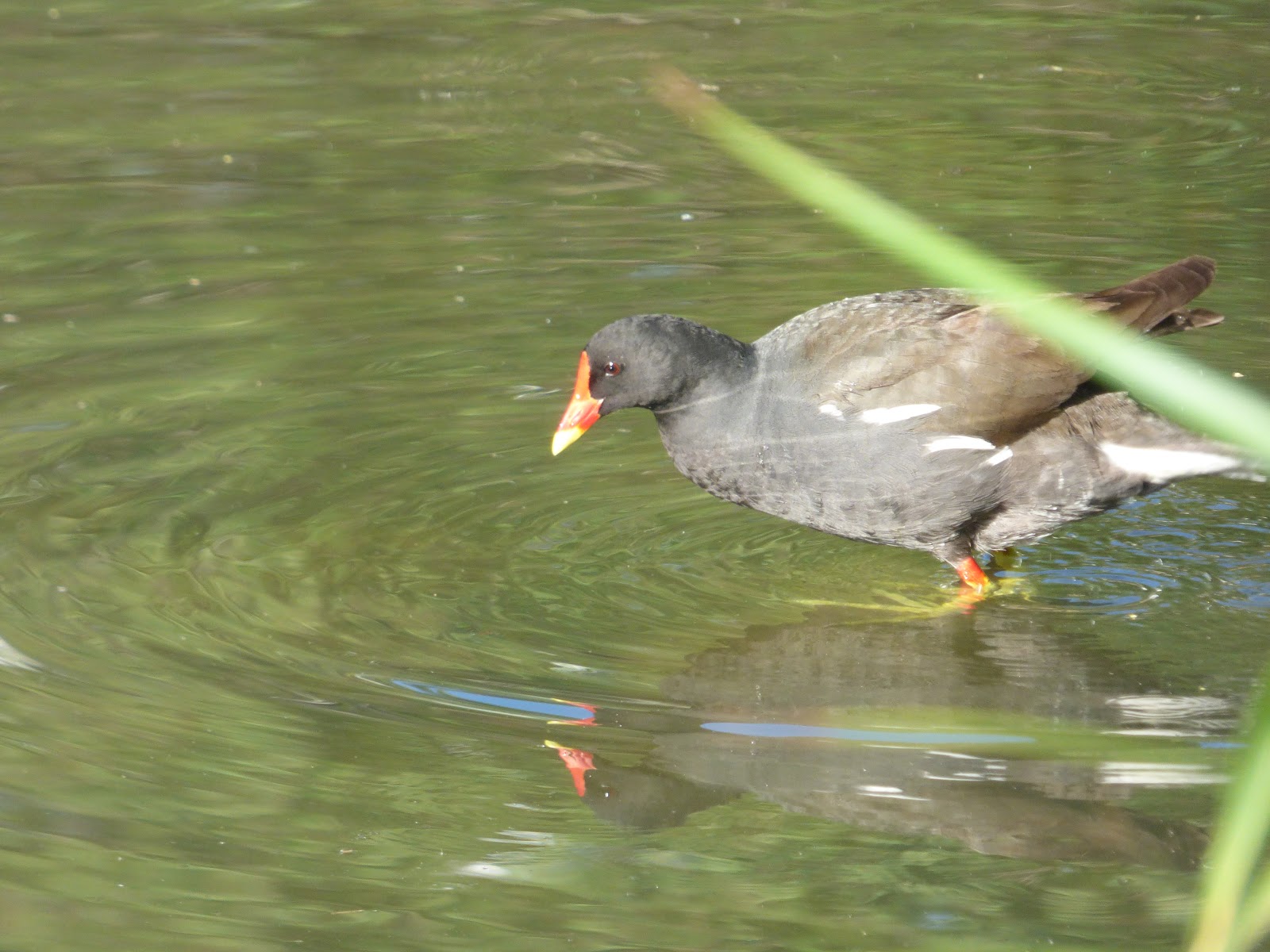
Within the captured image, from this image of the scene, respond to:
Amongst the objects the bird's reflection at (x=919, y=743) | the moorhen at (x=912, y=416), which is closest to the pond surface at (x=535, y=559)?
the bird's reflection at (x=919, y=743)

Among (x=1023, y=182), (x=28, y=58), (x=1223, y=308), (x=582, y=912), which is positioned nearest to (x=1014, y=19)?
(x=1023, y=182)

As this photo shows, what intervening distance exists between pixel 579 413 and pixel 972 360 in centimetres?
117

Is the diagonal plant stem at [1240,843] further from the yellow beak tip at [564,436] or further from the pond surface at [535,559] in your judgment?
the yellow beak tip at [564,436]

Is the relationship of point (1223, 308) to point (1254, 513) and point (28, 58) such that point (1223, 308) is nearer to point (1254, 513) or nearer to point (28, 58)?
point (1254, 513)

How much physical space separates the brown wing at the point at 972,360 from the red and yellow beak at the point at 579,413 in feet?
2.18

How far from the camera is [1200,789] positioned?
3.75 m

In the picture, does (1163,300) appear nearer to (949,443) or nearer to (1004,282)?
(949,443)

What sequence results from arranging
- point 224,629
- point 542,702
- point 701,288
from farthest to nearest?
point 701,288 < point 224,629 < point 542,702

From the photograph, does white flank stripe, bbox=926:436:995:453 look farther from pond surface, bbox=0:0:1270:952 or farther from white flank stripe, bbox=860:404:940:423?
pond surface, bbox=0:0:1270:952

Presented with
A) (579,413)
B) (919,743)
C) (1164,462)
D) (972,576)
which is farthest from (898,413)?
(919,743)

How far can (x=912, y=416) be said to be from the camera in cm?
483

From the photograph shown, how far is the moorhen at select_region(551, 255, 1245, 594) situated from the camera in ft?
15.8

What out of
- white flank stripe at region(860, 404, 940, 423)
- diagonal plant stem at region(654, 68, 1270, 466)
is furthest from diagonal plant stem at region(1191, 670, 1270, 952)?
white flank stripe at region(860, 404, 940, 423)

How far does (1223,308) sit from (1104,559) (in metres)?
2.01
